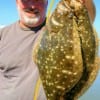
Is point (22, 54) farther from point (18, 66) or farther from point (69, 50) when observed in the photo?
point (69, 50)

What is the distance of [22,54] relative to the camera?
17.7ft

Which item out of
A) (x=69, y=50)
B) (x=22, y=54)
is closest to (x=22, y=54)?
(x=22, y=54)

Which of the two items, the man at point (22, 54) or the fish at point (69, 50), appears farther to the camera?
the man at point (22, 54)

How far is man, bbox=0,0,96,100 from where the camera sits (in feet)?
17.3

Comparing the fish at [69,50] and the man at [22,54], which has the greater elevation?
the fish at [69,50]

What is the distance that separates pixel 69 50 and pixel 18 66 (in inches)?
82.6

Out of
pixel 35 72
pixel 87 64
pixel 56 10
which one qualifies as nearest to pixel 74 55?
pixel 87 64

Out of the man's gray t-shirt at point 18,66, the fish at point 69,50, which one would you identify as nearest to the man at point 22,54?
the man's gray t-shirt at point 18,66

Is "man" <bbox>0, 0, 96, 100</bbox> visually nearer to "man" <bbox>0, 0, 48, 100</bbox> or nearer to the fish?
"man" <bbox>0, 0, 48, 100</bbox>

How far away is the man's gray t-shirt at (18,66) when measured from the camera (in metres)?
5.25

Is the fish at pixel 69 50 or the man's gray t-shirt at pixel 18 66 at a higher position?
the fish at pixel 69 50

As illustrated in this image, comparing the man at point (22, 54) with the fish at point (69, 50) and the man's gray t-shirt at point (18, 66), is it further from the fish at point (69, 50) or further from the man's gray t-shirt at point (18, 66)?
the fish at point (69, 50)

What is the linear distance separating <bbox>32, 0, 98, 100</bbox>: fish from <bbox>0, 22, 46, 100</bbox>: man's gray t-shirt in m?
1.76

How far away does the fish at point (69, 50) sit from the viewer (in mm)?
3289
